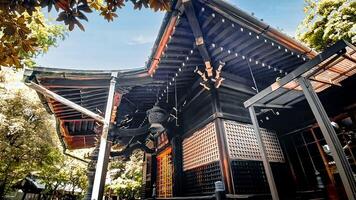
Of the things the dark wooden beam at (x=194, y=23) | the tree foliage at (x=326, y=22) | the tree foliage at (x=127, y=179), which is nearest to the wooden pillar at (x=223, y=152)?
the dark wooden beam at (x=194, y=23)

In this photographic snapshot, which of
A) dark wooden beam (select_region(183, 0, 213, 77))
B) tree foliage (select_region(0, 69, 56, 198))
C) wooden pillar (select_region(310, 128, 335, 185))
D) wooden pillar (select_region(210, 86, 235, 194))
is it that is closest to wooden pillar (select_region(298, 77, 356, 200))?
dark wooden beam (select_region(183, 0, 213, 77))

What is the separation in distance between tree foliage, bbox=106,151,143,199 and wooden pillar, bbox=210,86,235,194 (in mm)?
14457

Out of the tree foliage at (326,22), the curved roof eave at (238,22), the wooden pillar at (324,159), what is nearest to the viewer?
the curved roof eave at (238,22)

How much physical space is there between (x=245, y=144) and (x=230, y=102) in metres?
1.38

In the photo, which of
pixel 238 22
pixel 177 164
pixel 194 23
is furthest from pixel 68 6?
pixel 177 164

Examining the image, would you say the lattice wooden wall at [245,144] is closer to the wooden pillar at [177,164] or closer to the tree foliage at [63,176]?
the wooden pillar at [177,164]

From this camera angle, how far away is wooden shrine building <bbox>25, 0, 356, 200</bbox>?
→ 4601mm

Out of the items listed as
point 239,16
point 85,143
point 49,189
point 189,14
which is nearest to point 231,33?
point 239,16

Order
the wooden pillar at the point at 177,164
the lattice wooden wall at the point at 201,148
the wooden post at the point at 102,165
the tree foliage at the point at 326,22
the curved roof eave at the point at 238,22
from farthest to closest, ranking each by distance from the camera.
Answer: the tree foliage at the point at 326,22
the wooden pillar at the point at 177,164
the lattice wooden wall at the point at 201,148
the wooden post at the point at 102,165
the curved roof eave at the point at 238,22

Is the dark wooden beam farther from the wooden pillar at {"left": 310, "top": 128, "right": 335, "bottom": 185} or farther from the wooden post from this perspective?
the wooden pillar at {"left": 310, "top": 128, "right": 335, "bottom": 185}

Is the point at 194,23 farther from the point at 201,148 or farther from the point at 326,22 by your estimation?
the point at 326,22

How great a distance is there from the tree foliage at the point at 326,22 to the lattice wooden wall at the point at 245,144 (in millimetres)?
8909

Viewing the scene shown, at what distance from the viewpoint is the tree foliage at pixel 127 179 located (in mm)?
18281

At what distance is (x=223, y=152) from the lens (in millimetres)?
5363
